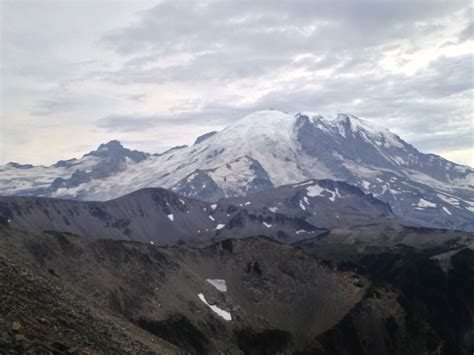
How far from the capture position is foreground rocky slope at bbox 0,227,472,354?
13800cm

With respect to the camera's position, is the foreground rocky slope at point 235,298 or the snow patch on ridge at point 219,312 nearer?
the foreground rocky slope at point 235,298

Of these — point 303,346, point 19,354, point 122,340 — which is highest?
point 19,354

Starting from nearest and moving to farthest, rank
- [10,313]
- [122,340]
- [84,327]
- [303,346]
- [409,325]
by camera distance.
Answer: [10,313] → [84,327] → [122,340] → [303,346] → [409,325]

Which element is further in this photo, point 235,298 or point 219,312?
point 235,298

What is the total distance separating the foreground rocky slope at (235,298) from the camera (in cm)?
13800

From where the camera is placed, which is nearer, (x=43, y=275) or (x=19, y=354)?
(x=19, y=354)

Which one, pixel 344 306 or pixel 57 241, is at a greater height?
pixel 57 241

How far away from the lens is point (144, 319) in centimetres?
13162

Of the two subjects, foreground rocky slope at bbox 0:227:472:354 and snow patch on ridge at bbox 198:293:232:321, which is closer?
foreground rocky slope at bbox 0:227:472:354

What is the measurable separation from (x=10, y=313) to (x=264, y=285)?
135 metres

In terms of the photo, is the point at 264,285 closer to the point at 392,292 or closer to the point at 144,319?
the point at 392,292

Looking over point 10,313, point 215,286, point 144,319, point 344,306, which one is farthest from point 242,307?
point 10,313

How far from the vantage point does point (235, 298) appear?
558ft

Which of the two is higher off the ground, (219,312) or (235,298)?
(235,298)
